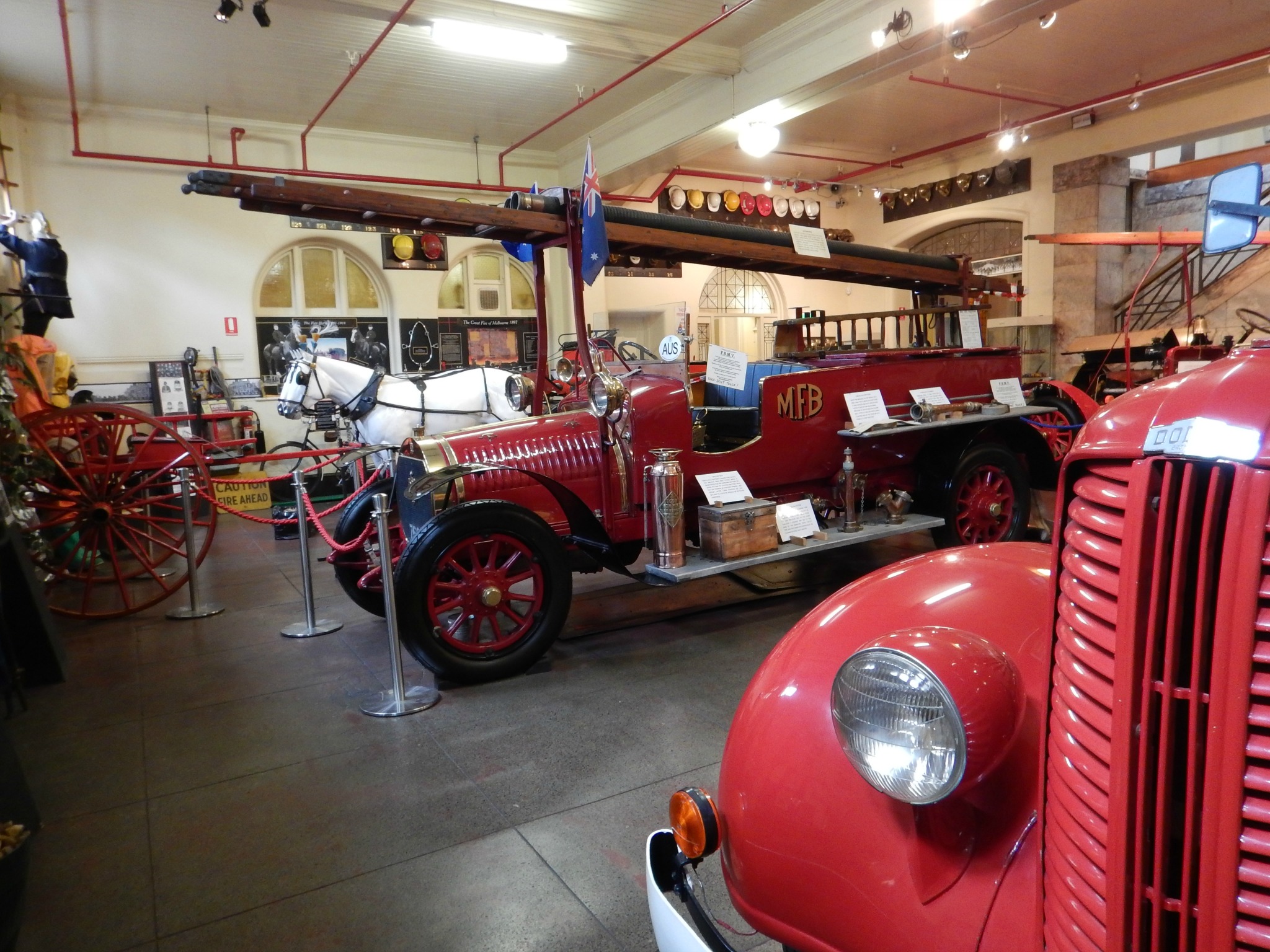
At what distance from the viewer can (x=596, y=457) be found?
3836mm

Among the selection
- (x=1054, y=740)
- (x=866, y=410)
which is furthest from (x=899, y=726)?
(x=866, y=410)

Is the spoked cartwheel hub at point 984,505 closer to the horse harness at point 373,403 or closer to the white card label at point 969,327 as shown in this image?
the white card label at point 969,327

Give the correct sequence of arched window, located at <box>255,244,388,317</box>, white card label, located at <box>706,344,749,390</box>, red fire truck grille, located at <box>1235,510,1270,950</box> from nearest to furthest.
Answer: red fire truck grille, located at <box>1235,510,1270,950</box>
white card label, located at <box>706,344,749,390</box>
arched window, located at <box>255,244,388,317</box>

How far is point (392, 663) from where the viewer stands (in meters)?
3.18

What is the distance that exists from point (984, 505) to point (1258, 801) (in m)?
4.54

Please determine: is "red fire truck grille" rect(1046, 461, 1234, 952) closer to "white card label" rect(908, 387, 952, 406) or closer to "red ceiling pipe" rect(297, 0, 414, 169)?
"white card label" rect(908, 387, 952, 406)

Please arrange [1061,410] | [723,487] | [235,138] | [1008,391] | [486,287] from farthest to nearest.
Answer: [486,287]
[235,138]
[1061,410]
[1008,391]
[723,487]

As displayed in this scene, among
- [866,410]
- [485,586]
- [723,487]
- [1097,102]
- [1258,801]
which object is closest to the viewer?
[1258,801]

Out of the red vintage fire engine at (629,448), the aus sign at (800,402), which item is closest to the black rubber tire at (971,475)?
the red vintage fire engine at (629,448)

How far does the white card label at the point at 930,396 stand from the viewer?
4652 mm

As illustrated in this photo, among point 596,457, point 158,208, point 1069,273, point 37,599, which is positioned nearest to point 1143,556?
point 596,457

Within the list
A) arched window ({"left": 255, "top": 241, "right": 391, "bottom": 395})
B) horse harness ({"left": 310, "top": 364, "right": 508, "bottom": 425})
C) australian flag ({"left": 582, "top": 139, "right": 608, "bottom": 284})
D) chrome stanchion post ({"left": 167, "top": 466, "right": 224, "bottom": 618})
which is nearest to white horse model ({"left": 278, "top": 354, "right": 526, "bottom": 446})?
horse harness ({"left": 310, "top": 364, "right": 508, "bottom": 425})

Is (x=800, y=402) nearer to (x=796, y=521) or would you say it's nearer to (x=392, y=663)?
(x=796, y=521)

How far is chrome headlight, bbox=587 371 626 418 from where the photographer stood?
355 centimetres
